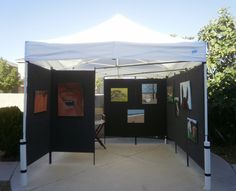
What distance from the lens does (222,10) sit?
34.2ft

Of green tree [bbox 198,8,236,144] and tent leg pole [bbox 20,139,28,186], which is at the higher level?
green tree [bbox 198,8,236,144]

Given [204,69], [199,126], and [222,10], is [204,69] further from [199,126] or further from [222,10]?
[222,10]

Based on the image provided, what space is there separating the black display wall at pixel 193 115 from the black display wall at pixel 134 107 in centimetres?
108

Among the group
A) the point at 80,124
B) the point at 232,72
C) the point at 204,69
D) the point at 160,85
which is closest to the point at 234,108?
the point at 232,72

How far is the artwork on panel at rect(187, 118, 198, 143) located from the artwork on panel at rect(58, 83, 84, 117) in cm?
234

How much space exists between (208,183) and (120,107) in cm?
491

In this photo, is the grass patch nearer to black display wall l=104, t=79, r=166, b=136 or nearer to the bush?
black display wall l=104, t=79, r=166, b=136

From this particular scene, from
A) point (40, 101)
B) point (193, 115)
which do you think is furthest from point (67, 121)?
point (193, 115)

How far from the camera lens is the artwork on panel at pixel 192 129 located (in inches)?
228

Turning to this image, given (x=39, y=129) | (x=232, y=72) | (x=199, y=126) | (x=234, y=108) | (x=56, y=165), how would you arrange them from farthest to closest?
(x=232, y=72) → (x=234, y=108) → (x=56, y=165) → (x=39, y=129) → (x=199, y=126)

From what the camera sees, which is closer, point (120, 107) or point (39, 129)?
point (39, 129)

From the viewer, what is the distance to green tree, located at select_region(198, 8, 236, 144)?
8.13 m

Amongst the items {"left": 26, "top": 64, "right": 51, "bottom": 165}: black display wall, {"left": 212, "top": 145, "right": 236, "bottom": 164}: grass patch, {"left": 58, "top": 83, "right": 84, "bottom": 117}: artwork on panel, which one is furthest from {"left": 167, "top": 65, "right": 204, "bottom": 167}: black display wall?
{"left": 26, "top": 64, "right": 51, "bottom": 165}: black display wall

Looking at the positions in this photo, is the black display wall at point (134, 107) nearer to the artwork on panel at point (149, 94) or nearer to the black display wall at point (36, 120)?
the artwork on panel at point (149, 94)
